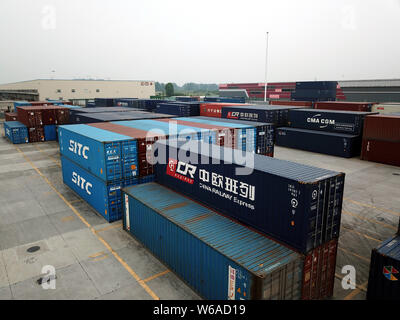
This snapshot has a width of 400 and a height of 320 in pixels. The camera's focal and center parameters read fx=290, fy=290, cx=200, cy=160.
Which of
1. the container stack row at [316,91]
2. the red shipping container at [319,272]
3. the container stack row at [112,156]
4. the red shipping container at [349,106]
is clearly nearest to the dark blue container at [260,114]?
the red shipping container at [349,106]

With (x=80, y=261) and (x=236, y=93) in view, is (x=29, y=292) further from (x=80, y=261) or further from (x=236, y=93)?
(x=236, y=93)

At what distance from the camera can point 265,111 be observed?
38.2 metres

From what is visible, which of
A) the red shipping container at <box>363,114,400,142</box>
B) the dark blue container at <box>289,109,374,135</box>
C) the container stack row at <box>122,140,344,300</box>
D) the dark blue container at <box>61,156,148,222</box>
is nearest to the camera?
the container stack row at <box>122,140,344,300</box>

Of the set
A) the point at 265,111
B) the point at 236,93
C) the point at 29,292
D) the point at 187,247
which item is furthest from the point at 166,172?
the point at 236,93

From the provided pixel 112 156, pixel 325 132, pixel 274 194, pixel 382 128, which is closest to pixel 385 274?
pixel 274 194

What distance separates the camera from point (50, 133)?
4350cm

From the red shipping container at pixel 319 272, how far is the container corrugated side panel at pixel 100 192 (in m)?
10.4

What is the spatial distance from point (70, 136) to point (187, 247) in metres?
13.4

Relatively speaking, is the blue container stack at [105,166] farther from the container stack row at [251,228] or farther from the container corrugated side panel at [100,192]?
the container stack row at [251,228]

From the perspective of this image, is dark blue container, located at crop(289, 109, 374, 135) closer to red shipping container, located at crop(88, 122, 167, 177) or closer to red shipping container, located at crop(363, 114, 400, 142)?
red shipping container, located at crop(363, 114, 400, 142)

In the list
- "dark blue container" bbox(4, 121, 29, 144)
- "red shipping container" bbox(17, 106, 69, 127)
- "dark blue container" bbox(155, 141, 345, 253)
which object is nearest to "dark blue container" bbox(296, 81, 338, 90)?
"red shipping container" bbox(17, 106, 69, 127)

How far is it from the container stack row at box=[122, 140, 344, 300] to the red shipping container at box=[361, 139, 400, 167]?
24100 millimetres

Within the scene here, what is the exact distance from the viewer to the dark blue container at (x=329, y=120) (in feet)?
108

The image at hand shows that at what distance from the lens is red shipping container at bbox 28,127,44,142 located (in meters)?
42.0
